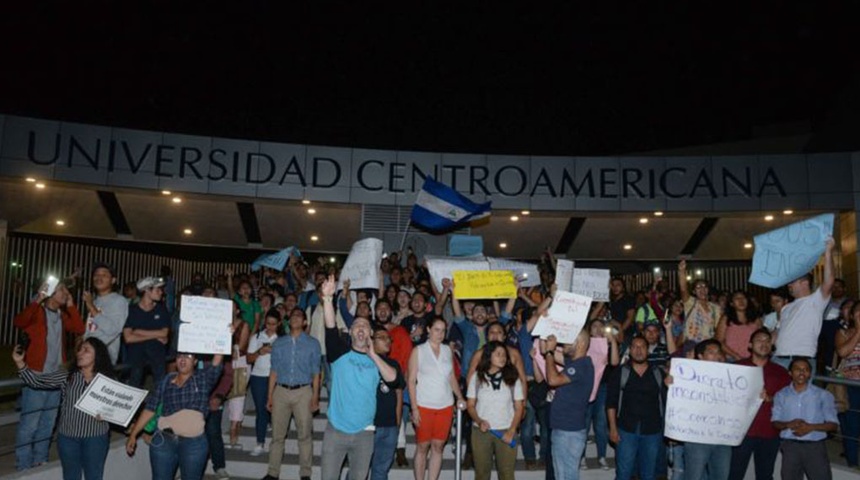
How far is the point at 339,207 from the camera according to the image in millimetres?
19781

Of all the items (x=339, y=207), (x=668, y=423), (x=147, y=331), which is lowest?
(x=668, y=423)

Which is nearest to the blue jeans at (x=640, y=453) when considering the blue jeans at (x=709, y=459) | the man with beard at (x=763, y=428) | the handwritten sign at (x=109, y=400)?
the blue jeans at (x=709, y=459)

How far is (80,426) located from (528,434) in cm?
553

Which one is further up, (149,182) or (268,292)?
(149,182)

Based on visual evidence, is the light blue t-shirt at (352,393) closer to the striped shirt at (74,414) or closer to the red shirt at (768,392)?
the striped shirt at (74,414)

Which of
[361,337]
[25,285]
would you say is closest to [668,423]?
[361,337]

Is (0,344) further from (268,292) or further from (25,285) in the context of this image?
(268,292)

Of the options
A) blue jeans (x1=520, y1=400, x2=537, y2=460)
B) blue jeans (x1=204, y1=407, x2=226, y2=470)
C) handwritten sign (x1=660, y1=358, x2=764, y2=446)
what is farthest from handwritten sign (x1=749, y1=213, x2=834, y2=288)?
blue jeans (x1=204, y1=407, x2=226, y2=470)

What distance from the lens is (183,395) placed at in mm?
7562

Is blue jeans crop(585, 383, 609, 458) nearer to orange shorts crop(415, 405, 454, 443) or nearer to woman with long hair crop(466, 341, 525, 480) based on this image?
woman with long hair crop(466, 341, 525, 480)

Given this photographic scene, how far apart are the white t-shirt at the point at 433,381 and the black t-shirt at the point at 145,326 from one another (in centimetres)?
362

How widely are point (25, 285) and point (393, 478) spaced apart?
17.0 m

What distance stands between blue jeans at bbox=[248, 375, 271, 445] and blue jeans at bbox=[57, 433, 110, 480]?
2962 millimetres

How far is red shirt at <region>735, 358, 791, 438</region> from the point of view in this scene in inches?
311
